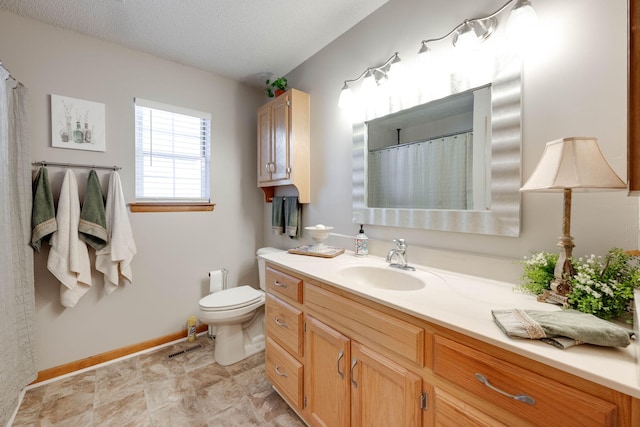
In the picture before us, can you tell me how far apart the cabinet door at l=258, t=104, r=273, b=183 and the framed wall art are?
1.21 metres

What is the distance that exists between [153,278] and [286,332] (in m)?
1.47

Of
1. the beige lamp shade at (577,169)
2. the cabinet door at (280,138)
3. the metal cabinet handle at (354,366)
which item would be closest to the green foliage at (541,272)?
the beige lamp shade at (577,169)

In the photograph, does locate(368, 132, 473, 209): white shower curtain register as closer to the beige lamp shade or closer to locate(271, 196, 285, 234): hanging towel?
the beige lamp shade

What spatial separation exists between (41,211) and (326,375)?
2.08 meters

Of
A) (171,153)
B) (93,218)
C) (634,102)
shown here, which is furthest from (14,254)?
(634,102)

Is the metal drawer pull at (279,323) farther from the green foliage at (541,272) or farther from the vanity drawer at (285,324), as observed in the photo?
the green foliage at (541,272)

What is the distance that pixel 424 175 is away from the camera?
4.95 feet

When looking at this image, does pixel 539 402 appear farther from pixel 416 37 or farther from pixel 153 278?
pixel 153 278

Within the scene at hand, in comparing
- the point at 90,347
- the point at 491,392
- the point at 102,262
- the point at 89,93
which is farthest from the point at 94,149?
the point at 491,392

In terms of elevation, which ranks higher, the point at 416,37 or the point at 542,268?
the point at 416,37

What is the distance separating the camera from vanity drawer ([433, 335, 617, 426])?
57 centimetres

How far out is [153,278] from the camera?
89.9 inches

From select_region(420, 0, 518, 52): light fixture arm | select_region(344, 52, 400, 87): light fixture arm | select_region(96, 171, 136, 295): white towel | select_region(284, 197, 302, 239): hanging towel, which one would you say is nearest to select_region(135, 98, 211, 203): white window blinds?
select_region(96, 171, 136, 295): white towel

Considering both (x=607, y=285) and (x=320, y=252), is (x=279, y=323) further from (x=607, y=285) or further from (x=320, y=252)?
(x=607, y=285)
